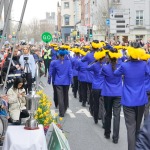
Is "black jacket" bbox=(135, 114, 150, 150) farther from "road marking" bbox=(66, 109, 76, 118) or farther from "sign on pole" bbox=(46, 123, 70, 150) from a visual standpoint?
"road marking" bbox=(66, 109, 76, 118)

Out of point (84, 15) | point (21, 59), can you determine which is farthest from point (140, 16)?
point (21, 59)

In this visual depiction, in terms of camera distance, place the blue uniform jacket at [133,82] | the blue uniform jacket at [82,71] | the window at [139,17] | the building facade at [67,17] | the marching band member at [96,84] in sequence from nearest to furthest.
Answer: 1. the blue uniform jacket at [133,82]
2. the marching band member at [96,84]
3. the blue uniform jacket at [82,71]
4. the window at [139,17]
5. the building facade at [67,17]

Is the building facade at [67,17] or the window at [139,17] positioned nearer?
the window at [139,17]

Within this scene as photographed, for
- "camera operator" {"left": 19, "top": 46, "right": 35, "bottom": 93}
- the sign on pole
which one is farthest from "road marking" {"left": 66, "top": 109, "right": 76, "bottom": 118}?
the sign on pole

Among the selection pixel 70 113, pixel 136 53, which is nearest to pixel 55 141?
pixel 136 53

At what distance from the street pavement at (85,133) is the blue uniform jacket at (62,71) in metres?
1.03

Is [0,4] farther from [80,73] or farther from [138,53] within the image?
[80,73]

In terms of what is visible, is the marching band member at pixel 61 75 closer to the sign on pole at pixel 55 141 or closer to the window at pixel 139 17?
the sign on pole at pixel 55 141

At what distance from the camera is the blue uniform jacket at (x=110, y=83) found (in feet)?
29.7

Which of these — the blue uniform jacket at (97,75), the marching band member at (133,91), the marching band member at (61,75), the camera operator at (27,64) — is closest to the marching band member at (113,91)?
the marching band member at (133,91)

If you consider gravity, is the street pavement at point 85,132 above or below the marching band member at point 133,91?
below

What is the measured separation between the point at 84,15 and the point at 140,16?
26.9 metres

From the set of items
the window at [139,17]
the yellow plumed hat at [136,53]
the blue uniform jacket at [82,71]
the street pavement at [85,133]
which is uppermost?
the window at [139,17]

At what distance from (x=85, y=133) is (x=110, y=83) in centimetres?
163
